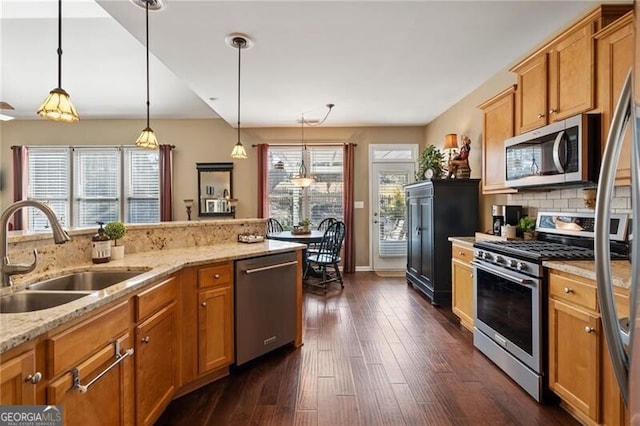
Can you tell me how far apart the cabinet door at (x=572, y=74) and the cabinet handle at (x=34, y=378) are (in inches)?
118

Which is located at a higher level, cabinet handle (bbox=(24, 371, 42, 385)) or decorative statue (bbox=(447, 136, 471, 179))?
decorative statue (bbox=(447, 136, 471, 179))

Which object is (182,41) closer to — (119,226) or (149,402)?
(119,226)

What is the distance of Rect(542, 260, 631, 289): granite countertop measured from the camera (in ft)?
4.69

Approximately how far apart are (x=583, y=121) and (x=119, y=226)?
305 centimetres

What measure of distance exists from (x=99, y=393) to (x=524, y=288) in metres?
2.32

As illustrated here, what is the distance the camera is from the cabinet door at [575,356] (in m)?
1.59

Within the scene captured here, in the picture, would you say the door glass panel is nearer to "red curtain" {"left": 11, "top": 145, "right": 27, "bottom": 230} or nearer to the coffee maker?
the coffee maker

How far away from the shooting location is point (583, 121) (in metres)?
1.97

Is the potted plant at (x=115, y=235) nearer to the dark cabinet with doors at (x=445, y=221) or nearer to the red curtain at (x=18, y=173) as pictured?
the dark cabinet with doors at (x=445, y=221)

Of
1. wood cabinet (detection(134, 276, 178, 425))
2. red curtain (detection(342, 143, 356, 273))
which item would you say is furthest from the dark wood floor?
red curtain (detection(342, 143, 356, 273))

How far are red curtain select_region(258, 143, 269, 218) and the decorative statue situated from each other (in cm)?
318

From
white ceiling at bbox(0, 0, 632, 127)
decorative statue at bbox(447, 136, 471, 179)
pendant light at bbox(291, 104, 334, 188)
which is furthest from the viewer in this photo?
pendant light at bbox(291, 104, 334, 188)

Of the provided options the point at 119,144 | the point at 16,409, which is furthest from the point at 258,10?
the point at 119,144
